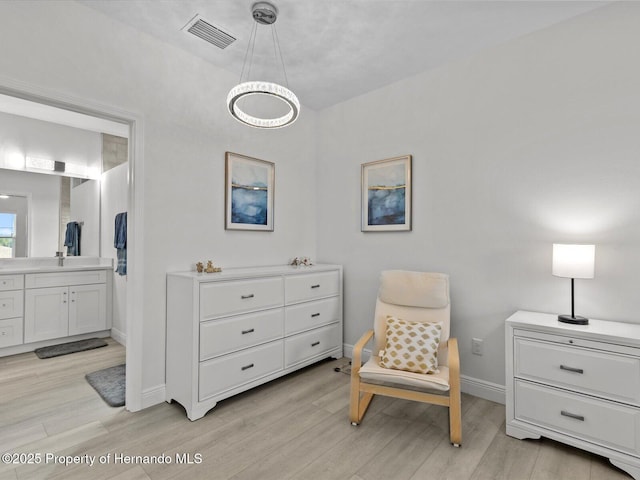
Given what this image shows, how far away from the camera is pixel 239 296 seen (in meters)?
2.51

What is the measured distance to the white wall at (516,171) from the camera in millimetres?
2100

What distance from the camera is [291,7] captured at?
2146mm

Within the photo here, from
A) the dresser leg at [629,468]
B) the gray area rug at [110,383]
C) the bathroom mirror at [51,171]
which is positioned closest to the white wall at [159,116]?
the gray area rug at [110,383]

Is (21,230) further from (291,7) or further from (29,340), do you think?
(291,7)

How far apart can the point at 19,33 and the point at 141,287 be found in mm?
1739

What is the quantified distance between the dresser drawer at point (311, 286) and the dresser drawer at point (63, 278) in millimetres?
2671

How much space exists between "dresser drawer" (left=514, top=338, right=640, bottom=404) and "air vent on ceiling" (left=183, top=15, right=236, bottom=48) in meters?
3.01

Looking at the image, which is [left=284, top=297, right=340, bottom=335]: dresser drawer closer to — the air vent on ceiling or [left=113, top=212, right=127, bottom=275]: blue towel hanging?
[left=113, top=212, right=127, bottom=275]: blue towel hanging

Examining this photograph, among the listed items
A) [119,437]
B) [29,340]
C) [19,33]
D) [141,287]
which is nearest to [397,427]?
[119,437]

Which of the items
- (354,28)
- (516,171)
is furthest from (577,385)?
(354,28)

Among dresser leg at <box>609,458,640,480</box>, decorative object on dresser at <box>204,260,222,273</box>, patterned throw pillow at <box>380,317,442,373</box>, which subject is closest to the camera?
dresser leg at <box>609,458,640,480</box>

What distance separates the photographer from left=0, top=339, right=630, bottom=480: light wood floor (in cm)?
174

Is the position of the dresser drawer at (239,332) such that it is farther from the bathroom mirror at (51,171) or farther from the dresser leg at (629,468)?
the bathroom mirror at (51,171)

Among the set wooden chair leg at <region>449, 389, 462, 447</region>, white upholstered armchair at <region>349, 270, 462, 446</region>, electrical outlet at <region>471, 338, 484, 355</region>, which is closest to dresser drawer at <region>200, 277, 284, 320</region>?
white upholstered armchair at <region>349, 270, 462, 446</region>
